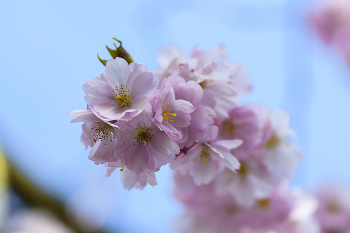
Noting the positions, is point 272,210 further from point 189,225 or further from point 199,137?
point 199,137

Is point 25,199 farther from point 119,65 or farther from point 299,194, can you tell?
point 119,65

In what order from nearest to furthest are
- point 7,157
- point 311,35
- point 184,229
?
point 184,229, point 7,157, point 311,35

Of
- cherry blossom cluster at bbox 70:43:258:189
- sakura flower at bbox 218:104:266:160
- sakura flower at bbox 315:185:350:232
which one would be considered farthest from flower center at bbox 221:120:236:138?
sakura flower at bbox 315:185:350:232

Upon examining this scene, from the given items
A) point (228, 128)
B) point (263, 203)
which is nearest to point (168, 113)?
point (228, 128)

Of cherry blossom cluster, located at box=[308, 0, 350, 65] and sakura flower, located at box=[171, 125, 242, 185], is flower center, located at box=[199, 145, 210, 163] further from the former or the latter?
cherry blossom cluster, located at box=[308, 0, 350, 65]

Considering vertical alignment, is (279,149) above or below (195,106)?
below

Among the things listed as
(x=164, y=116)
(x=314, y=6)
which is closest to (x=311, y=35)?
(x=314, y=6)
